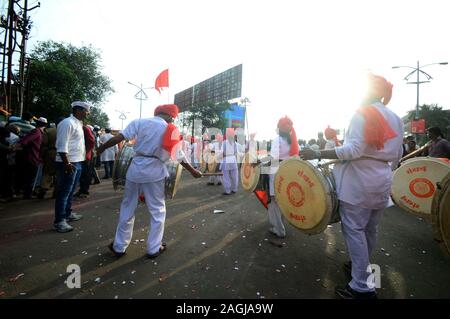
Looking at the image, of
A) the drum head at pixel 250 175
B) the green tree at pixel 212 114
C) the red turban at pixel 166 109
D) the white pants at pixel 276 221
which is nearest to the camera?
the red turban at pixel 166 109

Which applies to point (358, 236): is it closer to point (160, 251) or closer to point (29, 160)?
point (160, 251)

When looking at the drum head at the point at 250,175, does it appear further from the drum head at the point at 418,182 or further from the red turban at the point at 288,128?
the drum head at the point at 418,182

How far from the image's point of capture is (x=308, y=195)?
3.29 meters

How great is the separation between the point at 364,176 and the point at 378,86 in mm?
958

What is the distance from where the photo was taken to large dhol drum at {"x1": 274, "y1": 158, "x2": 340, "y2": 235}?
306cm

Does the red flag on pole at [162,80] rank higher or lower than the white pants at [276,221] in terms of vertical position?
higher

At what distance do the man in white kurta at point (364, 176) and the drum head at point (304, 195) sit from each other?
24 cm

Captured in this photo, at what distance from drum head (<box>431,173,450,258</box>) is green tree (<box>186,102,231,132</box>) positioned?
124 ft

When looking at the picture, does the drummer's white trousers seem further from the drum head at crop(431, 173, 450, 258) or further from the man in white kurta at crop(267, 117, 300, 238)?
the drum head at crop(431, 173, 450, 258)

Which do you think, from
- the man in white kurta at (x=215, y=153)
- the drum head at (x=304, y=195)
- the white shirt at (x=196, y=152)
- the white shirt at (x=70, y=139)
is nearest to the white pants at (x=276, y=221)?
the drum head at (x=304, y=195)

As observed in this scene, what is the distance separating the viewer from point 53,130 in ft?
24.3

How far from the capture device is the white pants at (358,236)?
271 cm
